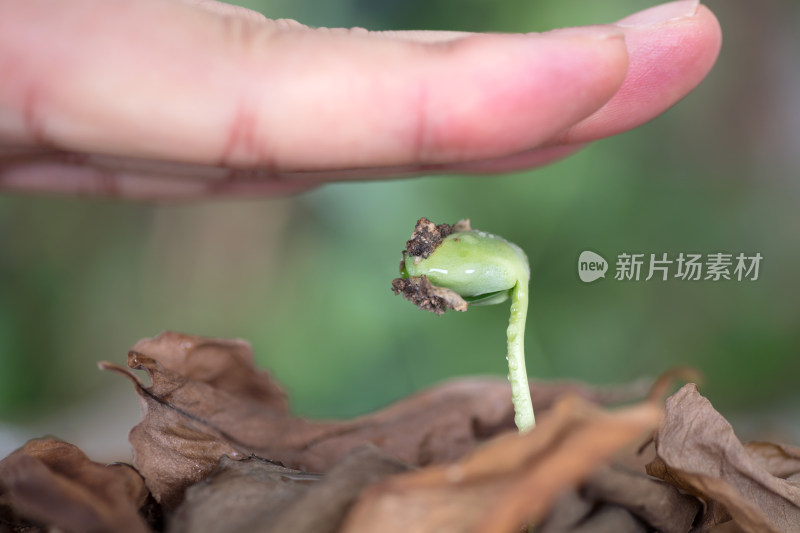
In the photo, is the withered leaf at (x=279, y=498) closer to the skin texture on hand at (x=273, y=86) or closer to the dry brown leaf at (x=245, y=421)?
the dry brown leaf at (x=245, y=421)

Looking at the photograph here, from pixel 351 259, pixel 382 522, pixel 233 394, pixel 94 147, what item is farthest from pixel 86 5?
pixel 351 259

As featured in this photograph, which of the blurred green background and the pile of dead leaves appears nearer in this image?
the pile of dead leaves

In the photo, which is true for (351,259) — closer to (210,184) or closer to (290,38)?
(210,184)

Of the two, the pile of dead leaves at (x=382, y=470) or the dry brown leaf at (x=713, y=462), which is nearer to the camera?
the pile of dead leaves at (x=382, y=470)

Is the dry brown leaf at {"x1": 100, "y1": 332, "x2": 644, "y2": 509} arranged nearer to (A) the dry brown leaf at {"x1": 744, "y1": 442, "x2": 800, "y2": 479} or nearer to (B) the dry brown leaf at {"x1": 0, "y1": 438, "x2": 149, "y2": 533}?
(B) the dry brown leaf at {"x1": 0, "y1": 438, "x2": 149, "y2": 533}

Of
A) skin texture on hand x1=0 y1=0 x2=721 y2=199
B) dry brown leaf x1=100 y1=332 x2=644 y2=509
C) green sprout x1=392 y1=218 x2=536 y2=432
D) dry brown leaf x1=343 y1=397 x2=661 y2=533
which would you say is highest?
skin texture on hand x1=0 y1=0 x2=721 y2=199
